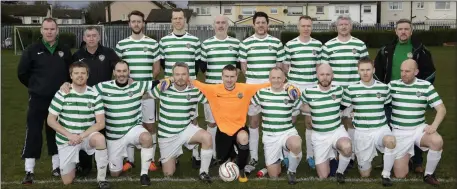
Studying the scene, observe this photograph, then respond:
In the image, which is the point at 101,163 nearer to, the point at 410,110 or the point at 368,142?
the point at 368,142

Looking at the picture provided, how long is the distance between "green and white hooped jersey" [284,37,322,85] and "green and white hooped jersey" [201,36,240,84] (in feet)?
2.41

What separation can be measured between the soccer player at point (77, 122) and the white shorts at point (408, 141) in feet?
10.5

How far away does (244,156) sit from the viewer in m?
5.87

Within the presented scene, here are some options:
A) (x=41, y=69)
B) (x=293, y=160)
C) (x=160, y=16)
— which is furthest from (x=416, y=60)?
(x=160, y=16)

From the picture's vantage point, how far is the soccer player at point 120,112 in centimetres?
588

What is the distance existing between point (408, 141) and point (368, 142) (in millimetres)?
434

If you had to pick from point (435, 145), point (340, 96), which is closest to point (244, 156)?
point (340, 96)

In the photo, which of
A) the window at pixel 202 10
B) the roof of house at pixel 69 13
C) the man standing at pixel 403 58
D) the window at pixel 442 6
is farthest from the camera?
the roof of house at pixel 69 13

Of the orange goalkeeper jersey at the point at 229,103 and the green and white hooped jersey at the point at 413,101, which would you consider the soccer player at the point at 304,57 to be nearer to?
the orange goalkeeper jersey at the point at 229,103

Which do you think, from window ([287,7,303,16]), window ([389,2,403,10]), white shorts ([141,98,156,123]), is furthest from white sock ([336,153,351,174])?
window ([389,2,403,10])

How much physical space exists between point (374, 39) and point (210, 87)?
28490 mm

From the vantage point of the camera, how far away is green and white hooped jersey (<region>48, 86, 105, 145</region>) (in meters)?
5.61

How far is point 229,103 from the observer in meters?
6.03

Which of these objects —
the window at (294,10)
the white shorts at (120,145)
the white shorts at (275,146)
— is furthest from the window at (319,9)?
the white shorts at (120,145)
